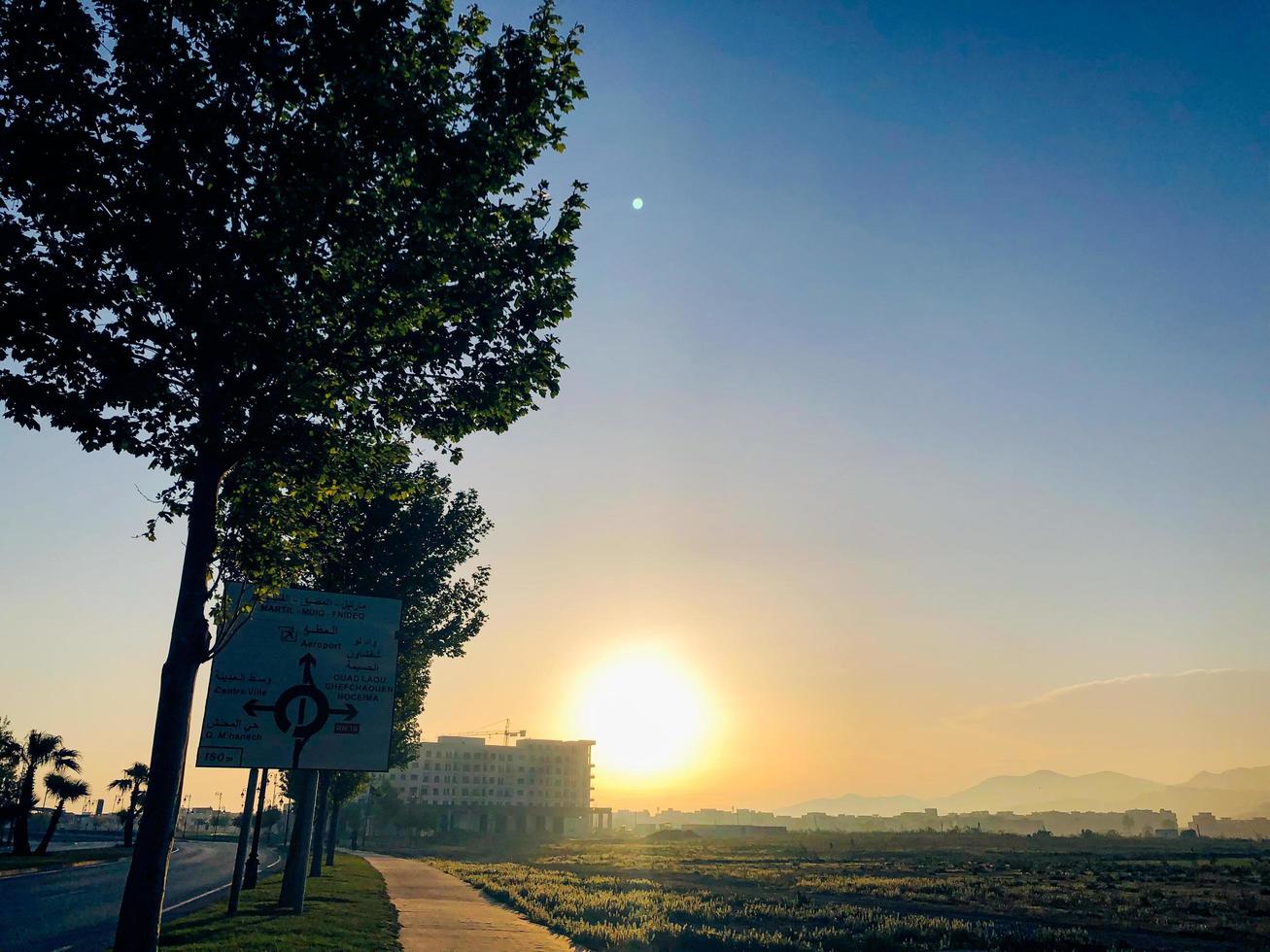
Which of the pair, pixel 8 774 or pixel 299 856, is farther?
pixel 8 774

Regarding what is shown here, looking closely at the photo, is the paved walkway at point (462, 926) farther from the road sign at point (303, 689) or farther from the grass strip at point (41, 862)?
the grass strip at point (41, 862)

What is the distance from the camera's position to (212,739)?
1689cm

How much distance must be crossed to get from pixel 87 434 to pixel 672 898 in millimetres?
34721

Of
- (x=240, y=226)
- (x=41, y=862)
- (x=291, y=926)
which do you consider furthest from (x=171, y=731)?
(x=41, y=862)

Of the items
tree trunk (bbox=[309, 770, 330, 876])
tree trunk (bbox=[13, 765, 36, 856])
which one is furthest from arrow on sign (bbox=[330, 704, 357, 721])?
tree trunk (bbox=[13, 765, 36, 856])

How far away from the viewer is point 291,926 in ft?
69.8

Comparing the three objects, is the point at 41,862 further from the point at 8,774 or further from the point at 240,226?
the point at 240,226

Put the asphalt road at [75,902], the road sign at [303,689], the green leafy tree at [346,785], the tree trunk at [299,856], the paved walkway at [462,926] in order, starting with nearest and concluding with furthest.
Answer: the road sign at [303,689] → the asphalt road at [75,902] → the paved walkway at [462,926] → the tree trunk at [299,856] → the green leafy tree at [346,785]

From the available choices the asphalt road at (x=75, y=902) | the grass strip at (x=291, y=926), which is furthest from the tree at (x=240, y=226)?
the asphalt road at (x=75, y=902)

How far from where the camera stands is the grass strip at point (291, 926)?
704 inches

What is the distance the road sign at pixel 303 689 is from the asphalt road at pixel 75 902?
5.48m

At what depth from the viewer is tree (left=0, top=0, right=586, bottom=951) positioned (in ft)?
32.4

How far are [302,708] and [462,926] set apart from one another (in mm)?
11514

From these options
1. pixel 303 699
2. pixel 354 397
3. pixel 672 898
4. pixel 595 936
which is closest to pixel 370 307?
pixel 354 397
